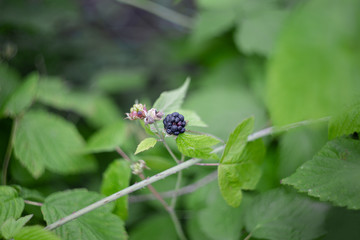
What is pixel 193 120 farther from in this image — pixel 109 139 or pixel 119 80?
pixel 119 80

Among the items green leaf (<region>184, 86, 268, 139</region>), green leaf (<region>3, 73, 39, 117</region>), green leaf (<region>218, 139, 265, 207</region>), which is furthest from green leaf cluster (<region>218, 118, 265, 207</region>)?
green leaf (<region>3, 73, 39, 117</region>)

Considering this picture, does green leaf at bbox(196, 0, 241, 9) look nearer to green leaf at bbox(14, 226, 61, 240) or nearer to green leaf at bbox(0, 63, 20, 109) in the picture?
green leaf at bbox(0, 63, 20, 109)

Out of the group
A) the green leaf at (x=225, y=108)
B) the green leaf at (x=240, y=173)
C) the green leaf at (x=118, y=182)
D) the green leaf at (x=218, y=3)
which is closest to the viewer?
the green leaf at (x=240, y=173)

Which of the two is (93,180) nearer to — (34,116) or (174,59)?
(34,116)

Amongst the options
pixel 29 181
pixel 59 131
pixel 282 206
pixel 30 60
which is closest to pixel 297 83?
pixel 282 206

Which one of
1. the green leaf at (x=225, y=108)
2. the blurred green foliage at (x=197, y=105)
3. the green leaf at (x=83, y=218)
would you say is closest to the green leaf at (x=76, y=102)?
the blurred green foliage at (x=197, y=105)

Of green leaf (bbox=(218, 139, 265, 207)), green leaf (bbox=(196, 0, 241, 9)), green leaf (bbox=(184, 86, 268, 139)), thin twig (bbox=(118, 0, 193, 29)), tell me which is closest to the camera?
green leaf (bbox=(218, 139, 265, 207))

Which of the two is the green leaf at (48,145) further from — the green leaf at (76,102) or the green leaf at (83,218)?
the green leaf at (83,218)
